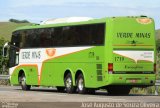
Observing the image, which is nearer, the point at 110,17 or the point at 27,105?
the point at 27,105

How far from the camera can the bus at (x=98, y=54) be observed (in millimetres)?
28234

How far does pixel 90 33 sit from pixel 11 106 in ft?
30.5

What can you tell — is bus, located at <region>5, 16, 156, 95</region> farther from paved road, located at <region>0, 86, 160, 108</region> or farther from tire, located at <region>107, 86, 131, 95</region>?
paved road, located at <region>0, 86, 160, 108</region>

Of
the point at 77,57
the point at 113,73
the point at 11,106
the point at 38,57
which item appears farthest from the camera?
the point at 38,57

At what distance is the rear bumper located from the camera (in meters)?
28.2

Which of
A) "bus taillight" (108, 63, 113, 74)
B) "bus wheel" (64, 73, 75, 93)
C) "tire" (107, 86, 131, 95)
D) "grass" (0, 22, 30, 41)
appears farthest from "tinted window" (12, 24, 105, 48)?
"grass" (0, 22, 30, 41)

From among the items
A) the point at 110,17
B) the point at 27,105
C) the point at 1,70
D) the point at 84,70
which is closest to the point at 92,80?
the point at 84,70

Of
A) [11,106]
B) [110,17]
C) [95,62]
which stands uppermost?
[110,17]

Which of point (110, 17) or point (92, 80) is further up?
point (110, 17)

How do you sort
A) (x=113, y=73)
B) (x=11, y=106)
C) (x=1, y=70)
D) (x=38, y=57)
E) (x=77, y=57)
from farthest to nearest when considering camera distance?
(x=1, y=70), (x=38, y=57), (x=77, y=57), (x=113, y=73), (x=11, y=106)

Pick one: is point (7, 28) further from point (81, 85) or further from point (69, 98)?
point (69, 98)

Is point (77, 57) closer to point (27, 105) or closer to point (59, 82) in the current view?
point (59, 82)

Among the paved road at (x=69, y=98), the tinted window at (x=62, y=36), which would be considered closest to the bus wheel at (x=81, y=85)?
the tinted window at (x=62, y=36)

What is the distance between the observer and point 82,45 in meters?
29.8
